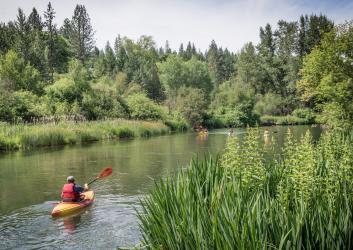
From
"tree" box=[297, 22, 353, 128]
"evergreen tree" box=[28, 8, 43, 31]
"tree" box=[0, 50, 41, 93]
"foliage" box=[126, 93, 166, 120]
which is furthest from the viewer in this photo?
"evergreen tree" box=[28, 8, 43, 31]

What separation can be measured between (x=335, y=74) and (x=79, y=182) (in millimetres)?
17724

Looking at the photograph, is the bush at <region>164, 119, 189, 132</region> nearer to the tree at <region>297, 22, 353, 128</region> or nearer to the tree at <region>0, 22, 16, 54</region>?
the tree at <region>297, 22, 353, 128</region>

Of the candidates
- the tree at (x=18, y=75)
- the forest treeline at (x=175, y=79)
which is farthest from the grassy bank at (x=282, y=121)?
the tree at (x=18, y=75)

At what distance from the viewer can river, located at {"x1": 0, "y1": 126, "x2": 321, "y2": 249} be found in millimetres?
10328

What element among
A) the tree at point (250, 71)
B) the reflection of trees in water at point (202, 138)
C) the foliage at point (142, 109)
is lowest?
the reflection of trees in water at point (202, 138)

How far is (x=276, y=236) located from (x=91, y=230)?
7135mm

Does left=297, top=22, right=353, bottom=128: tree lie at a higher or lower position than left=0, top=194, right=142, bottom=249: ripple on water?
higher

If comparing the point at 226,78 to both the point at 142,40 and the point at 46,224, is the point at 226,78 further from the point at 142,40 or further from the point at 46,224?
the point at 46,224

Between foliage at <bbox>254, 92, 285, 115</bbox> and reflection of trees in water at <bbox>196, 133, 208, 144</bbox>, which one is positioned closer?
reflection of trees in water at <bbox>196, 133, 208, 144</bbox>

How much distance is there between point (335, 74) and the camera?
2653 cm

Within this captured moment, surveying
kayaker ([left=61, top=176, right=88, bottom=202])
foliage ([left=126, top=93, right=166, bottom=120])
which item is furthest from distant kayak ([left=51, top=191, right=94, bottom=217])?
foliage ([left=126, top=93, right=166, bottom=120])

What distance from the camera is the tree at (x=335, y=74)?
24864 millimetres

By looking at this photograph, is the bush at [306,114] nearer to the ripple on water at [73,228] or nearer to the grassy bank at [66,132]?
the grassy bank at [66,132]

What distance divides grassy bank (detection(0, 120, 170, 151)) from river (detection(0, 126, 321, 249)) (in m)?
2.28
